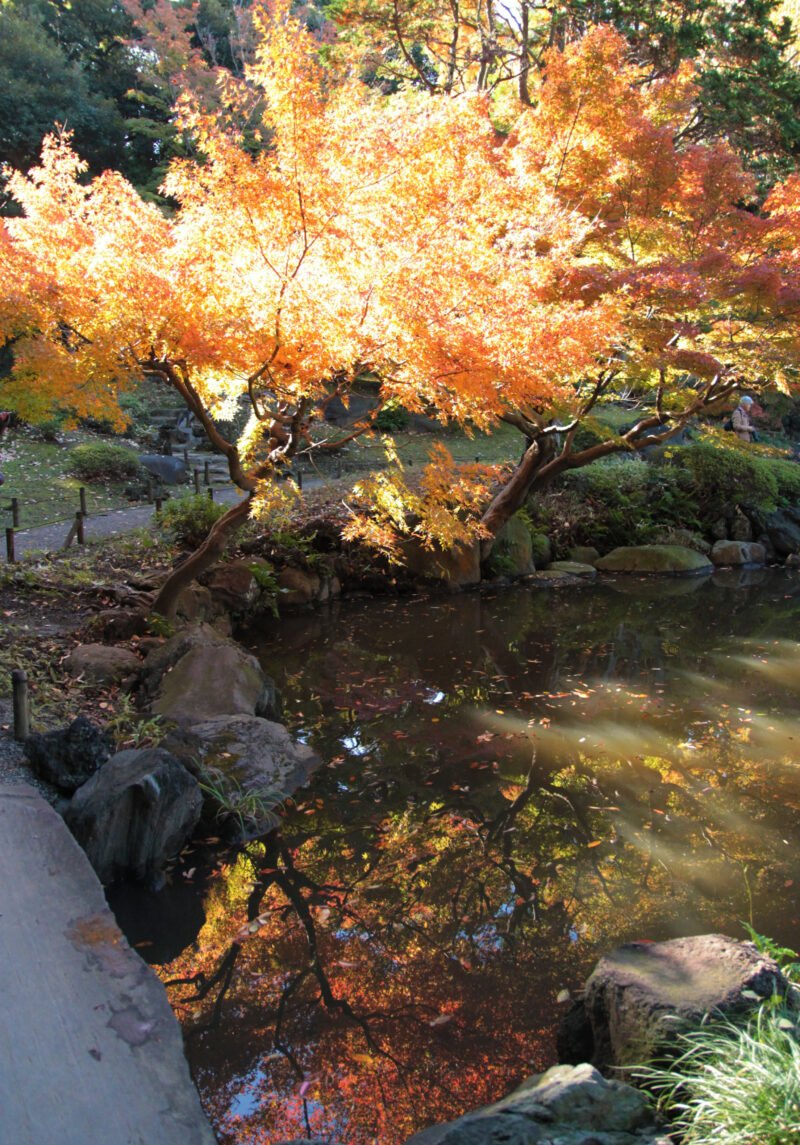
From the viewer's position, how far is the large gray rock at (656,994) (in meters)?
2.90

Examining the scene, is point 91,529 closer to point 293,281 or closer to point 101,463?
point 101,463

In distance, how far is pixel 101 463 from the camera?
1491 cm

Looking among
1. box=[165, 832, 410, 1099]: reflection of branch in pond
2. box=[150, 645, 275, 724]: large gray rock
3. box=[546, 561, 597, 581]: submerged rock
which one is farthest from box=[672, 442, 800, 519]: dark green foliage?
box=[165, 832, 410, 1099]: reflection of branch in pond

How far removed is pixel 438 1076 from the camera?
3414mm

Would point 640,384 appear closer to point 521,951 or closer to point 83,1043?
point 521,951

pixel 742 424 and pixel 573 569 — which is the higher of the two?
pixel 742 424

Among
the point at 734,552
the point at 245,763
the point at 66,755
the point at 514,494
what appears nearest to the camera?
the point at 66,755

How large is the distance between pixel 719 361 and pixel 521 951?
8554 millimetres

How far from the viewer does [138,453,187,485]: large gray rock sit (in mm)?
15516

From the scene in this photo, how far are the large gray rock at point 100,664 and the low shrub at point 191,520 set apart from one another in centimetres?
396

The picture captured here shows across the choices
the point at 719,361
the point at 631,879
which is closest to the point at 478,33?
the point at 719,361

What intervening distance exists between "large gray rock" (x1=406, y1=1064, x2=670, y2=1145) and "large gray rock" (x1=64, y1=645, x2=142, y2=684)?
521 centimetres

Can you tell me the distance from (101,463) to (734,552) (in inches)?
503

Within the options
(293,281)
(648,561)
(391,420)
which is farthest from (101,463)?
(648,561)
